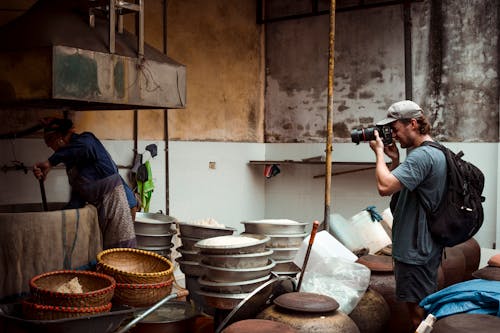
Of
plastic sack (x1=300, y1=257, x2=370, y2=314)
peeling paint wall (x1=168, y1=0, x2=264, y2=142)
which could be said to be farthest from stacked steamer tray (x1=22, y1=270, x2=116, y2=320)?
peeling paint wall (x1=168, y1=0, x2=264, y2=142)

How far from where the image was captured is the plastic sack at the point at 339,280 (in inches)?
175

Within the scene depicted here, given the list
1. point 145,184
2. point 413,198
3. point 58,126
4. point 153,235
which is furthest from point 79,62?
point 145,184

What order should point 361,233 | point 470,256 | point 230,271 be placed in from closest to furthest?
point 230,271 < point 470,256 < point 361,233

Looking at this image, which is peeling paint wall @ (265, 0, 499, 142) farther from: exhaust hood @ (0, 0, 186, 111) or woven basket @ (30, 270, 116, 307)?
woven basket @ (30, 270, 116, 307)

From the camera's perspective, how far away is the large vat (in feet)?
12.6

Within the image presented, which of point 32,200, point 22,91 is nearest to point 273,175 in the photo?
point 32,200

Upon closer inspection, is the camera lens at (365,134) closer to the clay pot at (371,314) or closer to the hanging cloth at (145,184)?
the clay pot at (371,314)

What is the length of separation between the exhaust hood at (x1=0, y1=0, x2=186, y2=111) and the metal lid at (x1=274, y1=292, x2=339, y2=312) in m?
Answer: 1.90

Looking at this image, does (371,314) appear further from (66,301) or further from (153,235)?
(66,301)

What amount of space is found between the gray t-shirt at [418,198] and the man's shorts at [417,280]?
0.06m

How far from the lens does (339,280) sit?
4.55m

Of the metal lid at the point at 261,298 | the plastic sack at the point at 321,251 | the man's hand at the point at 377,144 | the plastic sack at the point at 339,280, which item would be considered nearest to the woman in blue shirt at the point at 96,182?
the metal lid at the point at 261,298

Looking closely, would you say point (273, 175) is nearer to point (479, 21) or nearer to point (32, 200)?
point (479, 21)

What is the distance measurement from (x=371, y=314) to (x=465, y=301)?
99 cm
